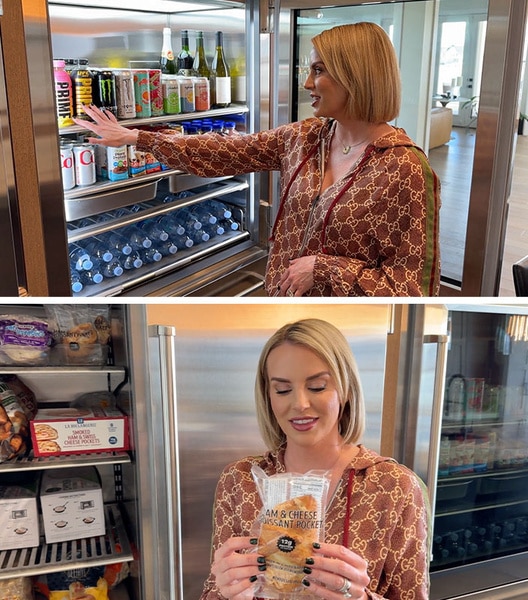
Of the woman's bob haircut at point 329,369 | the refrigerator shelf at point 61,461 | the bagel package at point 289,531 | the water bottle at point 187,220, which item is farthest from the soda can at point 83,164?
the bagel package at point 289,531

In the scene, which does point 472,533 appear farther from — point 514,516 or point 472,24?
point 472,24

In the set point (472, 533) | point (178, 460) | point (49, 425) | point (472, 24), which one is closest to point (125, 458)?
point (49, 425)

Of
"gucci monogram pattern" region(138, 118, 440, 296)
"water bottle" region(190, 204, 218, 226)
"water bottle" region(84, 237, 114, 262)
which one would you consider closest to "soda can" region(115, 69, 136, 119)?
"water bottle" region(84, 237, 114, 262)

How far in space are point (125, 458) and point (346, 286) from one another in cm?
70

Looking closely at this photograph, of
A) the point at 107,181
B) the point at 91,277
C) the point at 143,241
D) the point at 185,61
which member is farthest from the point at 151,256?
the point at 185,61

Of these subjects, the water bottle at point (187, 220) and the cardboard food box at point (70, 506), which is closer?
the cardboard food box at point (70, 506)

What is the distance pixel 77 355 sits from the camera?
1479 millimetres

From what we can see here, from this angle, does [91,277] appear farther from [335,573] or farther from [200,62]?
[335,573]

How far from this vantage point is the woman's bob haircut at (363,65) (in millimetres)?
1168

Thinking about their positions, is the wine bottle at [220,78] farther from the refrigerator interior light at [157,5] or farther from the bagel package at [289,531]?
the bagel package at [289,531]

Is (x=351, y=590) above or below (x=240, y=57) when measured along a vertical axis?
below

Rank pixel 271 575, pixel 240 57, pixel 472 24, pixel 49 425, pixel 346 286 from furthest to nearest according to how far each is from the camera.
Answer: pixel 240 57 < pixel 472 24 < pixel 49 425 < pixel 346 286 < pixel 271 575

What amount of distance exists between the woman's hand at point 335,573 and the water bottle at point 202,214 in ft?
6.34

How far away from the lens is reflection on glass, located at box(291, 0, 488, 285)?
5.82 ft
